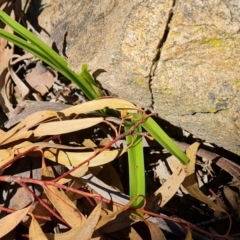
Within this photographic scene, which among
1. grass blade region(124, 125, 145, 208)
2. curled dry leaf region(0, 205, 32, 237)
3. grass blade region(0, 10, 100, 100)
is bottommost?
grass blade region(124, 125, 145, 208)

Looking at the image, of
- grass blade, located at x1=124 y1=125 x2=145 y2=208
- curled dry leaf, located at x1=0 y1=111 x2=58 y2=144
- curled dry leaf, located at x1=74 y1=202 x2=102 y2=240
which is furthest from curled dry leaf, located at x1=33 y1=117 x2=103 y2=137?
curled dry leaf, located at x1=74 y1=202 x2=102 y2=240

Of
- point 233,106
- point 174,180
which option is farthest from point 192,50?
point 174,180

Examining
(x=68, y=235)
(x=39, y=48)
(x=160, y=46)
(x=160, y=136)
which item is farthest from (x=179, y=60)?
(x=68, y=235)

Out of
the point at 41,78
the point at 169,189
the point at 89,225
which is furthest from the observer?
the point at 41,78

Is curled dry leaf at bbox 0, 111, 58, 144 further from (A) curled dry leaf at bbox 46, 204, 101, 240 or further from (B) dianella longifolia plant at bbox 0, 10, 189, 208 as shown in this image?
(A) curled dry leaf at bbox 46, 204, 101, 240

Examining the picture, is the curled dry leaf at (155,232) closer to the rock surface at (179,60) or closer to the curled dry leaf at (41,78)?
the rock surface at (179,60)

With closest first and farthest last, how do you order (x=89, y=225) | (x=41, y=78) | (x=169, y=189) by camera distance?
(x=89, y=225)
(x=169, y=189)
(x=41, y=78)

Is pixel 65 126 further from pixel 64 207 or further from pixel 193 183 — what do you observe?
pixel 193 183
